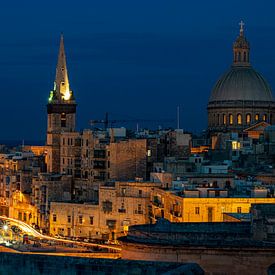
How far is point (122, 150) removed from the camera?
70.7 metres

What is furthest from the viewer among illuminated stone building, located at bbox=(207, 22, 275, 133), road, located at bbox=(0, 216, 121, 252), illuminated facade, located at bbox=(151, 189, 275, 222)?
illuminated stone building, located at bbox=(207, 22, 275, 133)

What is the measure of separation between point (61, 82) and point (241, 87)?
21.3m

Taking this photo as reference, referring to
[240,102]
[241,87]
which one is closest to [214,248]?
[240,102]

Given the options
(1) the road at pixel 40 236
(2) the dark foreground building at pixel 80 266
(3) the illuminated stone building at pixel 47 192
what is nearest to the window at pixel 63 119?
(3) the illuminated stone building at pixel 47 192

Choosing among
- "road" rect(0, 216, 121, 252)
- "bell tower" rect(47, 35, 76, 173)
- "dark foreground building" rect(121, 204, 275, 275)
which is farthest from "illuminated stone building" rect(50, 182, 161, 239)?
"dark foreground building" rect(121, 204, 275, 275)

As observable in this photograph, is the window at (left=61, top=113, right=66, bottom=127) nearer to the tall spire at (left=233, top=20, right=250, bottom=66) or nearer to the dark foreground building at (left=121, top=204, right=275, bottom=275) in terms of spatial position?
the tall spire at (left=233, top=20, right=250, bottom=66)

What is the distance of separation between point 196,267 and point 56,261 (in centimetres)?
324

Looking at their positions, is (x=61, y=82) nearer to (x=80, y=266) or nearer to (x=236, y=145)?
(x=236, y=145)

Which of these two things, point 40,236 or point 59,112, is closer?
point 40,236

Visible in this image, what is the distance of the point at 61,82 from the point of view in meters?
82.1

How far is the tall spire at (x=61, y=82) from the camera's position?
268 feet

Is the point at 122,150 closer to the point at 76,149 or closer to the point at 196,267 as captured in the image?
the point at 76,149

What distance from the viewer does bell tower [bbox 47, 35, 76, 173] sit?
77625mm

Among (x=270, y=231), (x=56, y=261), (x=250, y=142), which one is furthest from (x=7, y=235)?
(x=56, y=261)
